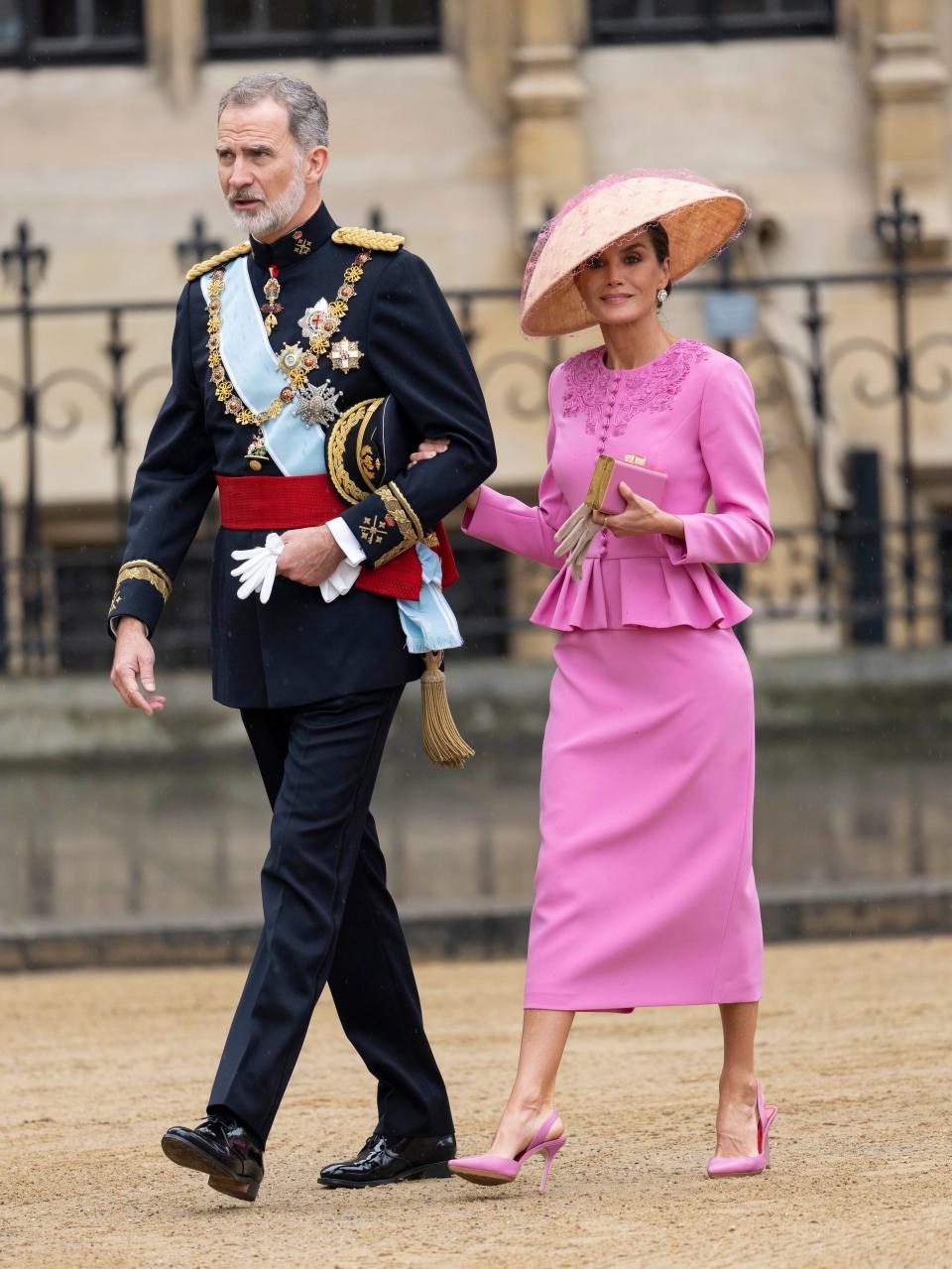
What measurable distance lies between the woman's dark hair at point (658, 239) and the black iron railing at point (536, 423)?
5918mm

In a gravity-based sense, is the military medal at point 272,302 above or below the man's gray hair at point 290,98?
below

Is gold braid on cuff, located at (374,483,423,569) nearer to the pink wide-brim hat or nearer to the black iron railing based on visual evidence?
the pink wide-brim hat

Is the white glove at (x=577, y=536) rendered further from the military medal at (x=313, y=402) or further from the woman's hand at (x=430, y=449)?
the military medal at (x=313, y=402)

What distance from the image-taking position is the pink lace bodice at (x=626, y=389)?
4.91 meters

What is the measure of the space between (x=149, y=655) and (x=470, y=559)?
23.9ft

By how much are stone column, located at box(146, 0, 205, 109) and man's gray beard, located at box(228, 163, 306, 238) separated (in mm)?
8335

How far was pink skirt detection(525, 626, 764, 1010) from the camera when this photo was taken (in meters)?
4.86

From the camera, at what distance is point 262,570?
15.7 feet

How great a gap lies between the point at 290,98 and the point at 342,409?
56 centimetres

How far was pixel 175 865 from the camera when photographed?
9.27m

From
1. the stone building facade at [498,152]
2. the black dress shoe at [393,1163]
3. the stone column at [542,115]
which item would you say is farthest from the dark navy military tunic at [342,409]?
the stone column at [542,115]

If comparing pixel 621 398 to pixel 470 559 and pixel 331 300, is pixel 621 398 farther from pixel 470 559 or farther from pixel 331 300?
pixel 470 559

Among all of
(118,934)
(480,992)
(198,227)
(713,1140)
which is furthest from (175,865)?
(713,1140)

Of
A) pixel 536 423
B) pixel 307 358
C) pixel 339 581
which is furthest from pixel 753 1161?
pixel 536 423
